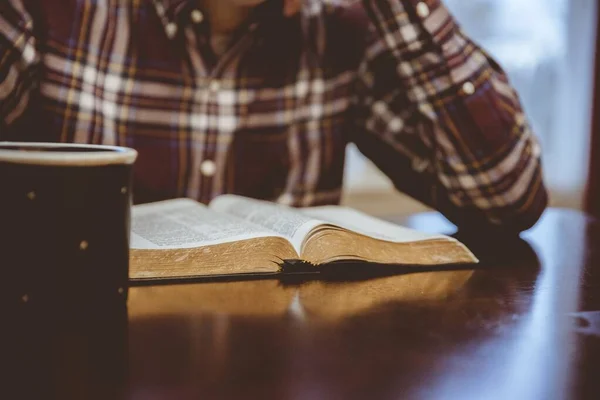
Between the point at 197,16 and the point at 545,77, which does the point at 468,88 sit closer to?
the point at 197,16

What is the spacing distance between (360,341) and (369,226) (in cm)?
33

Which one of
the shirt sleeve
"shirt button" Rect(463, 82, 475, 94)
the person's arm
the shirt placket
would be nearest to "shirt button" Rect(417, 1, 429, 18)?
the shirt sleeve

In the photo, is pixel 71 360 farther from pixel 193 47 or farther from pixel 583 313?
pixel 193 47

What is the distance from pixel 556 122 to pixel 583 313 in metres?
1.64

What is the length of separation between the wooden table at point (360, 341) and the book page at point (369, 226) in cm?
5

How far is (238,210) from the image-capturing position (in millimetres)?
786

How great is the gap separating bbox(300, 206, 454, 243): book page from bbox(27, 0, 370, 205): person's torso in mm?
206

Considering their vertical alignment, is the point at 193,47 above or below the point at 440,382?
above

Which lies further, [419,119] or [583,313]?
[419,119]

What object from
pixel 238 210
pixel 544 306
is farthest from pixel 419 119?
pixel 544 306

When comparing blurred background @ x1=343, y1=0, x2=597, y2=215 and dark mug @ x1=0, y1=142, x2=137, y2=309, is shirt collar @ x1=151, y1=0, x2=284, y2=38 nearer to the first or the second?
dark mug @ x1=0, y1=142, x2=137, y2=309

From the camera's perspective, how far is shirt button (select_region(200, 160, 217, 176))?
99 cm

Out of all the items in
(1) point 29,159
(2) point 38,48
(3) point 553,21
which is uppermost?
(3) point 553,21

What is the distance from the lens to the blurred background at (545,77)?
6.26 feet
